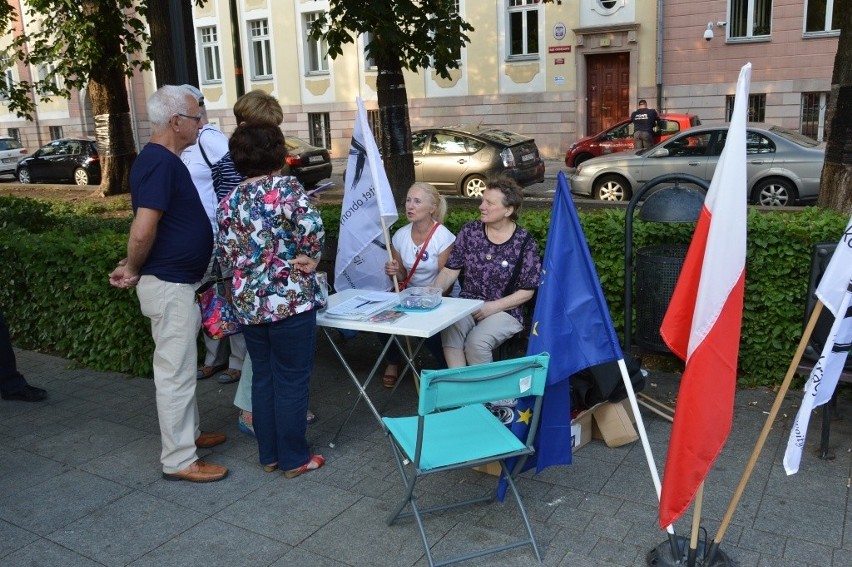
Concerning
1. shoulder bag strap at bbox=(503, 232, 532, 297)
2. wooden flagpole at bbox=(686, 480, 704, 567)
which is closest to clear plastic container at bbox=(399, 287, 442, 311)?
shoulder bag strap at bbox=(503, 232, 532, 297)

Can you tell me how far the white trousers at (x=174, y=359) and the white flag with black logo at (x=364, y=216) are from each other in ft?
4.47

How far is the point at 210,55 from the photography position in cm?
2852

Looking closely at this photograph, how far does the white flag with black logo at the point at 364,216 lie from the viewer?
5098 mm

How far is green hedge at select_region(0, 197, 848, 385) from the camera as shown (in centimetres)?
495

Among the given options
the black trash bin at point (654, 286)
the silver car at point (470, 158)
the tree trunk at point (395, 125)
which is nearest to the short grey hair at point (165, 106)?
the black trash bin at point (654, 286)

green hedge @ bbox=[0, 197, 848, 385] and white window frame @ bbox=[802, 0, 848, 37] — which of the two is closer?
green hedge @ bbox=[0, 197, 848, 385]

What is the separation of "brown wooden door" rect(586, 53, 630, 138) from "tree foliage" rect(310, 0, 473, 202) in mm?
13591

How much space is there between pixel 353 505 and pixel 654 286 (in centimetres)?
237

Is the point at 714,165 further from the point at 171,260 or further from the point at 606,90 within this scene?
the point at 171,260

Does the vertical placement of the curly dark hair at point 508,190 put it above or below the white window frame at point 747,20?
below

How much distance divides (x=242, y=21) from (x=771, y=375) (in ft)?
82.5

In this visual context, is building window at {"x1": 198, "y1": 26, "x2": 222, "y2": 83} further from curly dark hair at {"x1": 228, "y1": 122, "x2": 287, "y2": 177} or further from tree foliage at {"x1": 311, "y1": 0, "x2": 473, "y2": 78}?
curly dark hair at {"x1": 228, "y1": 122, "x2": 287, "y2": 177}

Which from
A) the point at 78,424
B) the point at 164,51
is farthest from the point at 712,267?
the point at 164,51

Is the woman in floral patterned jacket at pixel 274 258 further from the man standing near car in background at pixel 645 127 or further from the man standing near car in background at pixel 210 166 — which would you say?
the man standing near car in background at pixel 645 127
